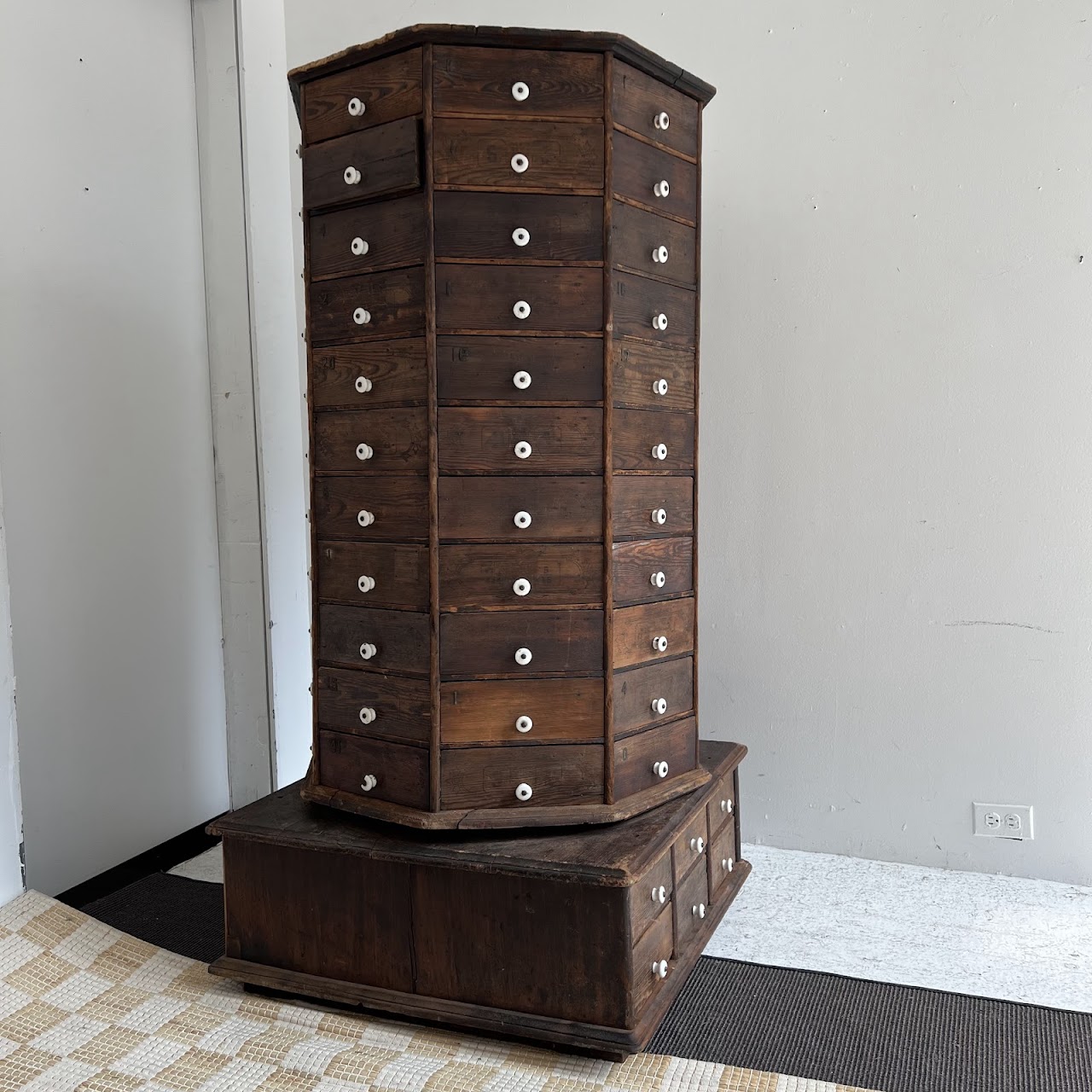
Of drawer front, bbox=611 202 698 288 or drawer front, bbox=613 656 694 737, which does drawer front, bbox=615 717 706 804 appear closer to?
drawer front, bbox=613 656 694 737

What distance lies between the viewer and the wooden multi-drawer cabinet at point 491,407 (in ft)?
6.54

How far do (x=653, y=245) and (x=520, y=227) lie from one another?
0.31 meters

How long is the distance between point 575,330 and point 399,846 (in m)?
1.10

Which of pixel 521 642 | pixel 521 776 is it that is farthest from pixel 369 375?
Result: pixel 521 776

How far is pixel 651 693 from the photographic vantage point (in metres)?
2.21

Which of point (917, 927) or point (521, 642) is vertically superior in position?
point (521, 642)

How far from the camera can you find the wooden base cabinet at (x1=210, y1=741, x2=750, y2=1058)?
1.88m

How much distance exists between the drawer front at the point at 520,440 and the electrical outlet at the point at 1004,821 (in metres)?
1.51

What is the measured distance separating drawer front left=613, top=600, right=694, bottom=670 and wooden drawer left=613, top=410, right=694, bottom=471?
12.1 inches

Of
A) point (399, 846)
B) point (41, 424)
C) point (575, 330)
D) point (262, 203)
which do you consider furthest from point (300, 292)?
point (399, 846)

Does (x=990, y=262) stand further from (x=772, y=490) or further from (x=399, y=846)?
(x=399, y=846)

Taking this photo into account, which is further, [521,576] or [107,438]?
[107,438]

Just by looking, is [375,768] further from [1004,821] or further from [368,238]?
[1004,821]

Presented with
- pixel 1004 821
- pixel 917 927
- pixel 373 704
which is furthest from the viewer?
pixel 1004 821
